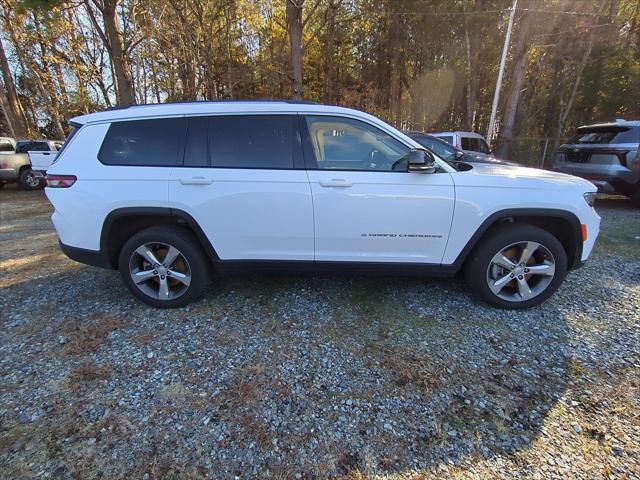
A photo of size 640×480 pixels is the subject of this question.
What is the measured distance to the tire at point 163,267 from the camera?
3.05 m

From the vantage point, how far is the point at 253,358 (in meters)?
2.53

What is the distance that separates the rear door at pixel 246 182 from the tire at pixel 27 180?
12462 mm

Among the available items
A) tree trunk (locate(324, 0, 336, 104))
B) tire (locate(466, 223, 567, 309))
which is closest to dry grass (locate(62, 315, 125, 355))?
tire (locate(466, 223, 567, 309))

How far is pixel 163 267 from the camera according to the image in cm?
312

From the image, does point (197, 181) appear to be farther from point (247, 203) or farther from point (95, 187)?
point (95, 187)

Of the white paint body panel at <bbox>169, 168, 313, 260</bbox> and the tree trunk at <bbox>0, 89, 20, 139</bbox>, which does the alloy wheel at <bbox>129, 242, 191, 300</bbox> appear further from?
the tree trunk at <bbox>0, 89, 20, 139</bbox>

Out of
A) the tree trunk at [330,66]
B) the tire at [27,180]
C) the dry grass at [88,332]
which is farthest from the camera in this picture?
the tree trunk at [330,66]

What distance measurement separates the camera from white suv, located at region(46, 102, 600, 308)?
9.34 ft

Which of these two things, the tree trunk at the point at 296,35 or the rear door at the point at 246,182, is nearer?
the rear door at the point at 246,182

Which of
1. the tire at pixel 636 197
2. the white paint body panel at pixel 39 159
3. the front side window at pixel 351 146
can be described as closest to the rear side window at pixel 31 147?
the white paint body panel at pixel 39 159

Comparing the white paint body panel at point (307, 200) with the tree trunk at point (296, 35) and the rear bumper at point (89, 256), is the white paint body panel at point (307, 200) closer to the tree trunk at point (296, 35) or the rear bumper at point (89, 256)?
the rear bumper at point (89, 256)

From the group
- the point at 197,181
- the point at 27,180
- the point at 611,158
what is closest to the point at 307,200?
the point at 197,181

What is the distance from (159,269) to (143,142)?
1186 millimetres

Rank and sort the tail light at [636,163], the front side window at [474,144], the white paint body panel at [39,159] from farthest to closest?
1. the white paint body panel at [39,159]
2. the front side window at [474,144]
3. the tail light at [636,163]
